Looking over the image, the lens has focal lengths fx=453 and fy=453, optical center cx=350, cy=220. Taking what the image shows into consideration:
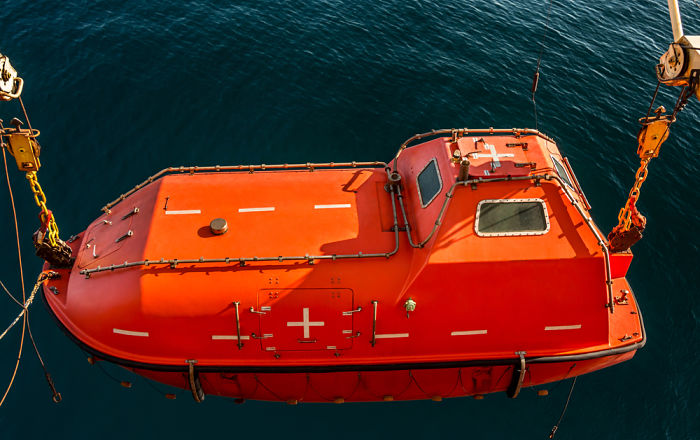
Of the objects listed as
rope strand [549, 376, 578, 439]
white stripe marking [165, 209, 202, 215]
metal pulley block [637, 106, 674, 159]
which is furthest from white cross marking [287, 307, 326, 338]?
metal pulley block [637, 106, 674, 159]

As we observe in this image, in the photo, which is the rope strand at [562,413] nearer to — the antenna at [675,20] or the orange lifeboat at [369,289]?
the orange lifeboat at [369,289]

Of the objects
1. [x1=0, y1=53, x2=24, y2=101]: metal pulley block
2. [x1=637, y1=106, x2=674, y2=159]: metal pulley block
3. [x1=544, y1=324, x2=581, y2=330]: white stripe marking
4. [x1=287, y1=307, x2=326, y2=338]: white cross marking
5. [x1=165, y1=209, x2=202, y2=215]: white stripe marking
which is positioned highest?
[x1=0, y1=53, x2=24, y2=101]: metal pulley block

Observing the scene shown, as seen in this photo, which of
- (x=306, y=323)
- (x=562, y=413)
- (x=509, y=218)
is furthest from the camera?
(x=562, y=413)

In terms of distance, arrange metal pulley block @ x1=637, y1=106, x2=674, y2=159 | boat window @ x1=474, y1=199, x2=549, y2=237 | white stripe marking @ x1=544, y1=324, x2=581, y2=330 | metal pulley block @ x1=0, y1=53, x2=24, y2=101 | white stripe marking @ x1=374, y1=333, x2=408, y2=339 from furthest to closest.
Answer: white stripe marking @ x1=544, y1=324, x2=581, y2=330 → white stripe marking @ x1=374, y1=333, x2=408, y2=339 → boat window @ x1=474, y1=199, x2=549, y2=237 → metal pulley block @ x1=637, y1=106, x2=674, y2=159 → metal pulley block @ x1=0, y1=53, x2=24, y2=101

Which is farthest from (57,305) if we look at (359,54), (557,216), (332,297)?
(359,54)

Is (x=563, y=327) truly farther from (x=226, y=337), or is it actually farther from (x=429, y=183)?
(x=226, y=337)

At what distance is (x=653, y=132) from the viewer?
867 cm

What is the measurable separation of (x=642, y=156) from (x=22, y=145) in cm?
1205

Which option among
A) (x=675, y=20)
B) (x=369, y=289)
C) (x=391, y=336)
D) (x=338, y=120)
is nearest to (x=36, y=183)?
(x=369, y=289)

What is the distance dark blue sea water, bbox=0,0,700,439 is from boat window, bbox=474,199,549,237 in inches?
202

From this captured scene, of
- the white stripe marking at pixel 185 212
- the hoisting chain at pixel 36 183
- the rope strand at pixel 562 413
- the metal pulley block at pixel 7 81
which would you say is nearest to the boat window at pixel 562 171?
the rope strand at pixel 562 413

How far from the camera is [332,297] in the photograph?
8836 mm

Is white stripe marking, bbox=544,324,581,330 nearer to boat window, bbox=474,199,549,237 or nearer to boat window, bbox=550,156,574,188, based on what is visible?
boat window, bbox=474,199,549,237

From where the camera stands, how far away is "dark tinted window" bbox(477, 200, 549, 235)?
8758mm
